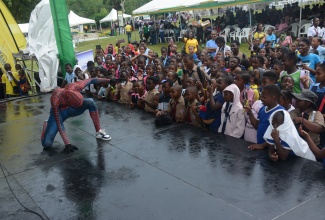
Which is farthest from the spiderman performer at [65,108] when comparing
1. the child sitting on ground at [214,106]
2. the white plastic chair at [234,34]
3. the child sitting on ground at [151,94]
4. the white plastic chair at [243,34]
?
the white plastic chair at [234,34]

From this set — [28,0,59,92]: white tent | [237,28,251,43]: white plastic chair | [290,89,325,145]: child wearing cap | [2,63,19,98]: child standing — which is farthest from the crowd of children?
[237,28,251,43]: white plastic chair

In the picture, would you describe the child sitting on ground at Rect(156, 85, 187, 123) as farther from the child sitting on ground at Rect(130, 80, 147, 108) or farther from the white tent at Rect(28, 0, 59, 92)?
the white tent at Rect(28, 0, 59, 92)

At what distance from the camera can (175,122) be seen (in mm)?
6207

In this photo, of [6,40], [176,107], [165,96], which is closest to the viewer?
[176,107]

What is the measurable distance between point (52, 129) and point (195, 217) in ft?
10.1

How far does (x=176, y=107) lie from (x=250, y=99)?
4.56ft

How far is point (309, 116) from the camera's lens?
13.4ft

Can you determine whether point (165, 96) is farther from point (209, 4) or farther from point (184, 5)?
point (184, 5)

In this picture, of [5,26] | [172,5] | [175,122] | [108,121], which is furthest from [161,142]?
[172,5]

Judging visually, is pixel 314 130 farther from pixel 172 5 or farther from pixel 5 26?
pixel 172 5

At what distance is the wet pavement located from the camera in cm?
339

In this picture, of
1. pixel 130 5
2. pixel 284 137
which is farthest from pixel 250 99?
pixel 130 5

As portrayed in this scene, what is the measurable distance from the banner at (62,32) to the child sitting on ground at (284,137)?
7994mm

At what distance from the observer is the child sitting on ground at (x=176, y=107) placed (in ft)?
18.9
